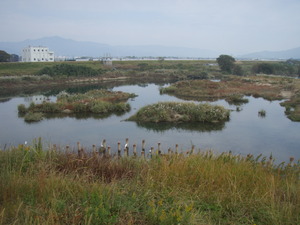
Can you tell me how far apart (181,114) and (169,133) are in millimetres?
4656

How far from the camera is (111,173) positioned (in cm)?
706

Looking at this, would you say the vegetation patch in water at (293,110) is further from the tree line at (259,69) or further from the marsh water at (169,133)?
the tree line at (259,69)

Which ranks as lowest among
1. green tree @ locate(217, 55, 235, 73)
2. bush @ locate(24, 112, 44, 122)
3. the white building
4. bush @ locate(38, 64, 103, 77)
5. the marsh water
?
the marsh water

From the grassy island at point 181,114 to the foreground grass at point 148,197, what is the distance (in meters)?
16.3

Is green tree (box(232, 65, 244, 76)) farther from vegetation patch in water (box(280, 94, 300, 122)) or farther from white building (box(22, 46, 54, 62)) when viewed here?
white building (box(22, 46, 54, 62))

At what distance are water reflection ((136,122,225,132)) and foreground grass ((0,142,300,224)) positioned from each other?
1421 cm

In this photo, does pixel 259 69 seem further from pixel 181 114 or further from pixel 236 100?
pixel 181 114

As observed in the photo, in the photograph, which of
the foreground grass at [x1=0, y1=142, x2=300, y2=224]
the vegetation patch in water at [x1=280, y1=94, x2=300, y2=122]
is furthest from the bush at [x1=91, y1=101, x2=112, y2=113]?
the foreground grass at [x1=0, y1=142, x2=300, y2=224]

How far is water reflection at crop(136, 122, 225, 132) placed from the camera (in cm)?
2156

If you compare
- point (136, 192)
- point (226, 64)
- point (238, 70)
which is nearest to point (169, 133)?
point (136, 192)

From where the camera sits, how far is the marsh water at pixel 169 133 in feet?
56.8

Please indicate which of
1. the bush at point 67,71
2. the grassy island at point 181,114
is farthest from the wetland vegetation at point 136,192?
the bush at point 67,71

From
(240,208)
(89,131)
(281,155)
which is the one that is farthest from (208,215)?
(89,131)

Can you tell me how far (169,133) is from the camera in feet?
66.2
